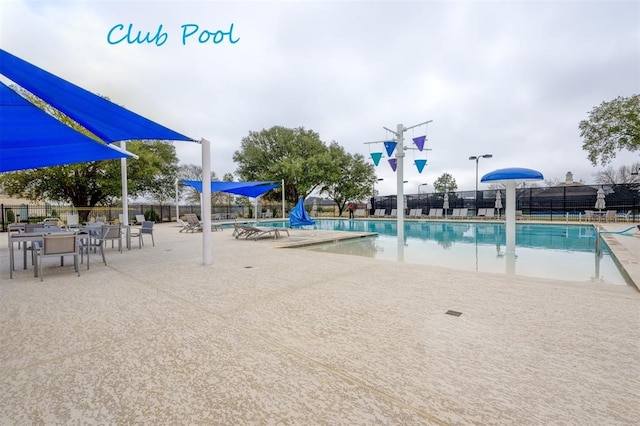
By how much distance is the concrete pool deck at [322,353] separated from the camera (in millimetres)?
1547

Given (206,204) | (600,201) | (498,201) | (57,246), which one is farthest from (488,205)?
(57,246)

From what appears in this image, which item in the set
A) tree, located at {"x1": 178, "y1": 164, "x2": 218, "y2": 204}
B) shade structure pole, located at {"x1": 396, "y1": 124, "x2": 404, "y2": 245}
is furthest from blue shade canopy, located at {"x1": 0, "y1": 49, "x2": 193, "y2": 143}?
tree, located at {"x1": 178, "y1": 164, "x2": 218, "y2": 204}

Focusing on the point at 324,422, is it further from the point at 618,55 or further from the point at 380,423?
the point at 618,55

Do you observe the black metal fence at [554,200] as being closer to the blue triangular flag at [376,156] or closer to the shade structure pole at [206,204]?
the blue triangular flag at [376,156]

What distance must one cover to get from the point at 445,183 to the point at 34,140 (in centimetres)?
4428

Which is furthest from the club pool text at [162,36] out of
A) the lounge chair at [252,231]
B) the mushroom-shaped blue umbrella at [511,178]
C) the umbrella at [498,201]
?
the umbrella at [498,201]

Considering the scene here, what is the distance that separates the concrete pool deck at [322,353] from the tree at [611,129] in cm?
1778

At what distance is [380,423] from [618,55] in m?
15.9

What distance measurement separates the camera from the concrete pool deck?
60.9 inches

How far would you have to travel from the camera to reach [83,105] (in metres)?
4.37

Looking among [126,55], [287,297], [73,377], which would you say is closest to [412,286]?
[287,297]

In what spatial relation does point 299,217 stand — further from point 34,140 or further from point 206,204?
point 34,140

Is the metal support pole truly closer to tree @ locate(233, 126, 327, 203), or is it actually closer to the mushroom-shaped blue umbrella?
the mushroom-shaped blue umbrella

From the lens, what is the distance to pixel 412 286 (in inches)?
154
